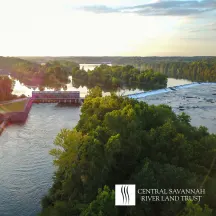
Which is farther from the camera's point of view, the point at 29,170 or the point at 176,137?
the point at 29,170

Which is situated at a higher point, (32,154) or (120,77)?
(32,154)

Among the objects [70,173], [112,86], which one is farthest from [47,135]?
[112,86]

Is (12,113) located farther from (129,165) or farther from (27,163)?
(129,165)

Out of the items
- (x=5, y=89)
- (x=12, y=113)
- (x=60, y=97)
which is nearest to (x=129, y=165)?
(x=12, y=113)

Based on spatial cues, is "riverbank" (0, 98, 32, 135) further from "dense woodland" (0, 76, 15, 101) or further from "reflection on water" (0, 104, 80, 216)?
"dense woodland" (0, 76, 15, 101)

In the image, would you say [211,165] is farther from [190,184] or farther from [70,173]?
[70,173]

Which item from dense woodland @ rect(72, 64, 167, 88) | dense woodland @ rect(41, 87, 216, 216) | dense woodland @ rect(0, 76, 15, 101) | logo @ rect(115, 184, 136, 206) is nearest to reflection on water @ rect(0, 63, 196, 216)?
dense woodland @ rect(41, 87, 216, 216)
